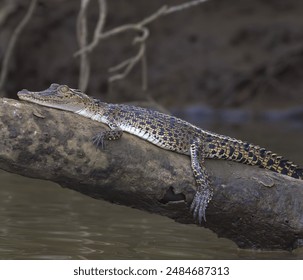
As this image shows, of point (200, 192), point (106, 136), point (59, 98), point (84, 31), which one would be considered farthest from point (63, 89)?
point (84, 31)

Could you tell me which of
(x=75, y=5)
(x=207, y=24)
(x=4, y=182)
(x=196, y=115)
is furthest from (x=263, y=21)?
(x=4, y=182)

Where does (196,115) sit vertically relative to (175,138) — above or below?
above

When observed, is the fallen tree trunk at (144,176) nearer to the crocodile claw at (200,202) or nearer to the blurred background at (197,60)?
the crocodile claw at (200,202)

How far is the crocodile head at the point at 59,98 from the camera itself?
228 inches

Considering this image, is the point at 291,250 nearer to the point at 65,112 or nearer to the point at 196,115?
the point at 65,112

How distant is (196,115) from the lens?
1786 cm

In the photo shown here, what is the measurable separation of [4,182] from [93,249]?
3.66 metres

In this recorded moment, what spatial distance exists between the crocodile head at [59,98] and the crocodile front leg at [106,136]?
0.39 metres

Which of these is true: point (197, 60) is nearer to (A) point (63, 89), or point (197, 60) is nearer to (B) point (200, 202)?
(A) point (63, 89)

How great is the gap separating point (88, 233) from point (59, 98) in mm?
1865

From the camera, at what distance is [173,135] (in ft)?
20.5

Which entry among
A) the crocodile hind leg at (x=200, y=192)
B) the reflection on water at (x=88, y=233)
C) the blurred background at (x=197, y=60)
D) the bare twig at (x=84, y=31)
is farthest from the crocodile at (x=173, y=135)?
the blurred background at (x=197, y=60)

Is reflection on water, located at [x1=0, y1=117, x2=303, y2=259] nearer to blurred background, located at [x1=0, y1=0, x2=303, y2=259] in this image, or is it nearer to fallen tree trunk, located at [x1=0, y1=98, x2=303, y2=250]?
fallen tree trunk, located at [x1=0, y1=98, x2=303, y2=250]

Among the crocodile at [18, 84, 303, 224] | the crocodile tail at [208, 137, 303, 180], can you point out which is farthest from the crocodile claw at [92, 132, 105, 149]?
the crocodile tail at [208, 137, 303, 180]
